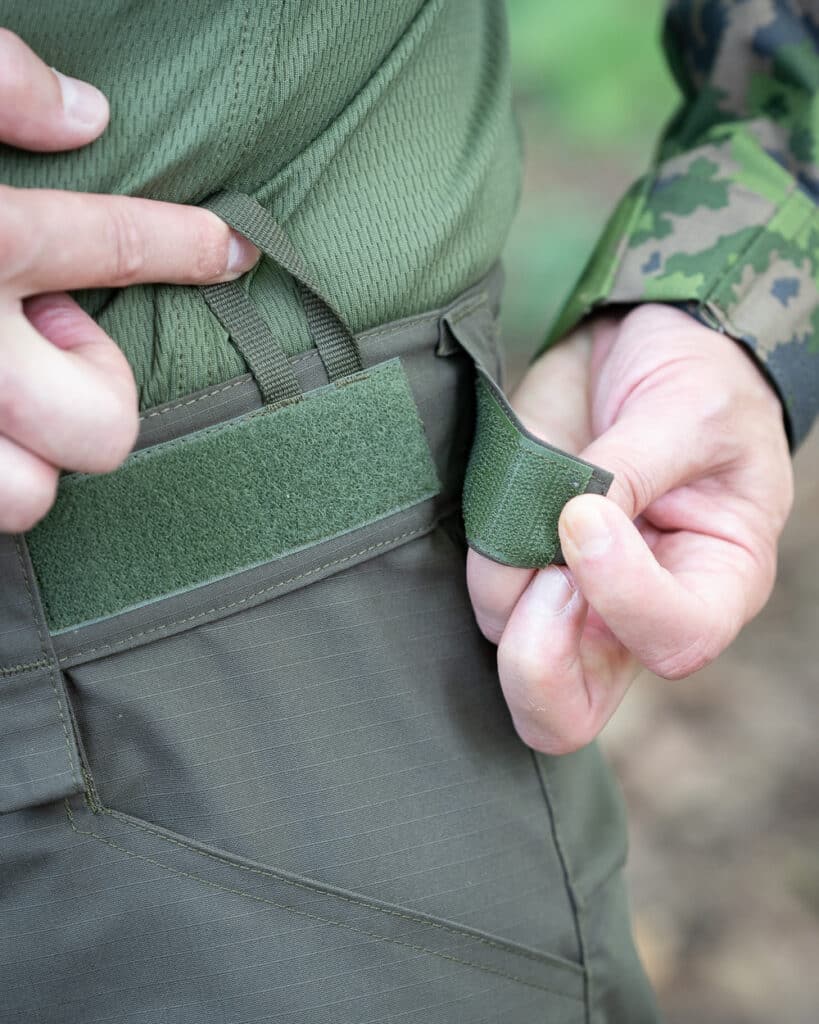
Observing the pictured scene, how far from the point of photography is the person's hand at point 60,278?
702 mm

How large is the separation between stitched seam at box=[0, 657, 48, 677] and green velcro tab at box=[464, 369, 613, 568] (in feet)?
1.30

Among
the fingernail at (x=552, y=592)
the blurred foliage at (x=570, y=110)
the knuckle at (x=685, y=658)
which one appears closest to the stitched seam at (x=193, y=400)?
the fingernail at (x=552, y=592)

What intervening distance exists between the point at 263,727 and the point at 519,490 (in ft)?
1.04

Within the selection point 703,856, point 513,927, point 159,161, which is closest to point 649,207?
point 159,161

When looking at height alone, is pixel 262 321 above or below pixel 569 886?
above

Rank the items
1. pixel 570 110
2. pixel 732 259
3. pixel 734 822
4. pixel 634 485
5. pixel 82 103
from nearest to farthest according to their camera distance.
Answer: pixel 82 103, pixel 634 485, pixel 732 259, pixel 734 822, pixel 570 110

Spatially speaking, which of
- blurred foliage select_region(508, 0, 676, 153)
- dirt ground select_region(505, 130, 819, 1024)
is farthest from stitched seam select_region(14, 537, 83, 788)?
blurred foliage select_region(508, 0, 676, 153)

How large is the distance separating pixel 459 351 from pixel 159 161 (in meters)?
0.34

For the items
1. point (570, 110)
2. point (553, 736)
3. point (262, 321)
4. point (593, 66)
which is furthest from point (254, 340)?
point (570, 110)

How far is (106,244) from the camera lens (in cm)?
77

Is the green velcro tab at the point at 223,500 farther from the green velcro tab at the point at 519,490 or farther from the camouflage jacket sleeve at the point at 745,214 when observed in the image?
the camouflage jacket sleeve at the point at 745,214

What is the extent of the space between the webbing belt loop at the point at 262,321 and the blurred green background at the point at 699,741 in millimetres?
1980

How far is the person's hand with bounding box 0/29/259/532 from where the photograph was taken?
0.70 meters

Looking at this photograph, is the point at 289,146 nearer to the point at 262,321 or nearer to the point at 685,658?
the point at 262,321
